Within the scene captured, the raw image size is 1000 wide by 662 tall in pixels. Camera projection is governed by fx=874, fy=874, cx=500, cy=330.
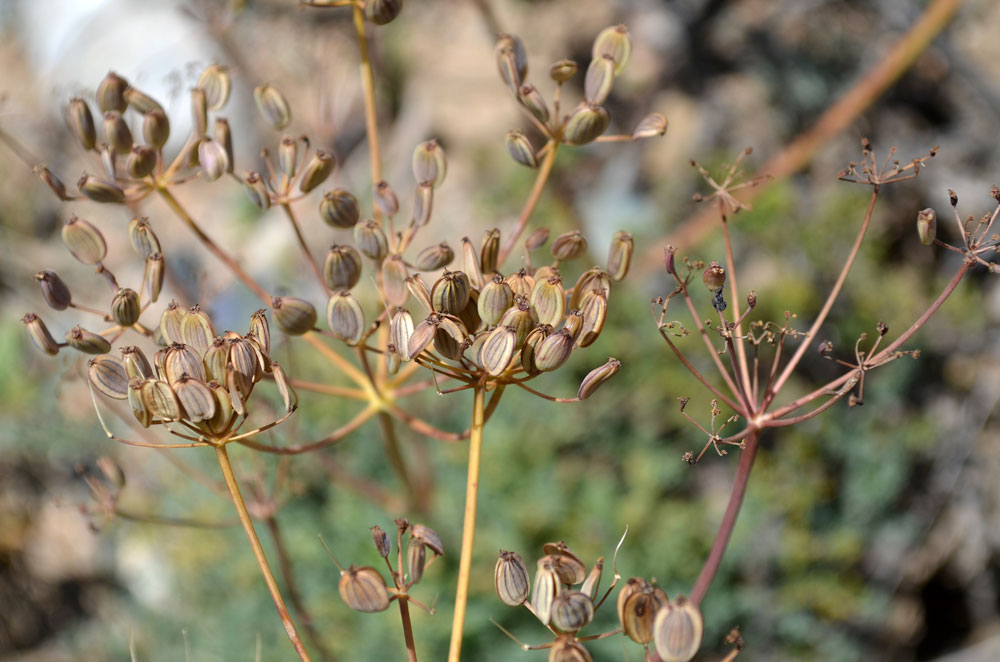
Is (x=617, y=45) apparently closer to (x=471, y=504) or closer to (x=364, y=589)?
(x=471, y=504)

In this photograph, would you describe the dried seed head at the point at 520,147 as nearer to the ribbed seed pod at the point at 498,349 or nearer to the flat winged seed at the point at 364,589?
the ribbed seed pod at the point at 498,349

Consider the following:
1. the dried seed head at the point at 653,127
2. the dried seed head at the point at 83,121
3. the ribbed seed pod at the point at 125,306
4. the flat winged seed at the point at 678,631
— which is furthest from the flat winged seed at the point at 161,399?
the dried seed head at the point at 653,127

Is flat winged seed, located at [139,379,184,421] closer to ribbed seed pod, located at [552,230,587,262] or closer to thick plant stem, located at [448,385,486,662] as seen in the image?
thick plant stem, located at [448,385,486,662]

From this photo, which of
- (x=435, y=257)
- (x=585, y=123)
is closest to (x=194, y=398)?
(x=435, y=257)

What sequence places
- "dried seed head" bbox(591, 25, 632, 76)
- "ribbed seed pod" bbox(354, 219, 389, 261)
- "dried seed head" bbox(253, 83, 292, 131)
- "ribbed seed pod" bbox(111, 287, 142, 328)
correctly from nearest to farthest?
"ribbed seed pod" bbox(111, 287, 142, 328) → "ribbed seed pod" bbox(354, 219, 389, 261) → "dried seed head" bbox(591, 25, 632, 76) → "dried seed head" bbox(253, 83, 292, 131)

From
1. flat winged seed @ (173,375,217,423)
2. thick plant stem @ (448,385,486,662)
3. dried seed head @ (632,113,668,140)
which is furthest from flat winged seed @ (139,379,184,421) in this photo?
dried seed head @ (632,113,668,140)
